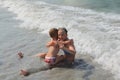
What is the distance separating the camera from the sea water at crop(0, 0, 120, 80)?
666 centimetres

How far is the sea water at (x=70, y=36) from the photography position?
666 centimetres

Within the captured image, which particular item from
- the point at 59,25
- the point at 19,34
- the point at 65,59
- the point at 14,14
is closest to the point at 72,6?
the point at 14,14

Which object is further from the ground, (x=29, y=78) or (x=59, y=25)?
(x=59, y=25)

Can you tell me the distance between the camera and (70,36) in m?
9.39

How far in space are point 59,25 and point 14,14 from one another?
151 inches

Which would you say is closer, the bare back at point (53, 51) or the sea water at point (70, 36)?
the sea water at point (70, 36)

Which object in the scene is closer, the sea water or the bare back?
the sea water

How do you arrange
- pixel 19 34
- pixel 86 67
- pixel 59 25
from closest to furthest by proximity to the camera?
pixel 86 67, pixel 19 34, pixel 59 25

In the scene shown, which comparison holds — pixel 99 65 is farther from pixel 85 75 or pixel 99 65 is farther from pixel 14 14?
pixel 14 14

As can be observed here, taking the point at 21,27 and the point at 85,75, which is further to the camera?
the point at 21,27

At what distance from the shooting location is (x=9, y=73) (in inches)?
265

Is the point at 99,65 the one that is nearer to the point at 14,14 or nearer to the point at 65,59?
the point at 65,59

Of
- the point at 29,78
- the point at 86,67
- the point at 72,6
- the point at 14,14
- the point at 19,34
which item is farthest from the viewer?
the point at 72,6

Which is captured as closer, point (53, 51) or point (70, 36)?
point (53, 51)
